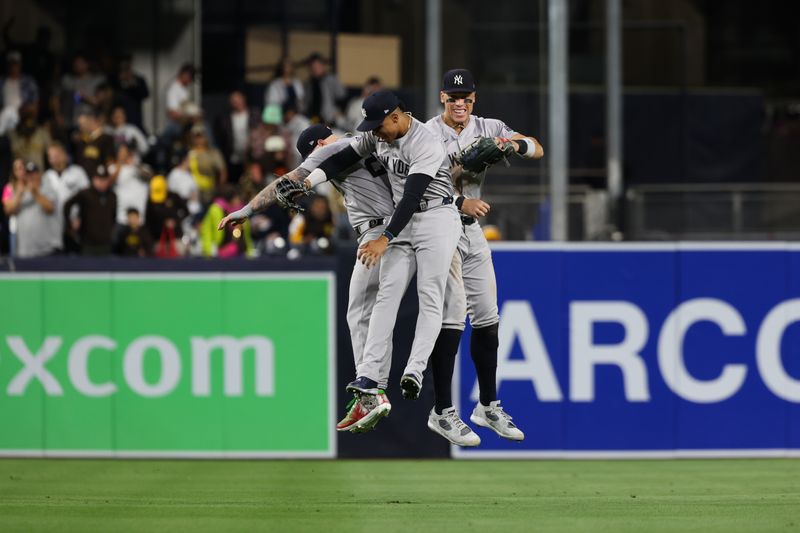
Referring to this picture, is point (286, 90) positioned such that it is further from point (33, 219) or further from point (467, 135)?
point (467, 135)

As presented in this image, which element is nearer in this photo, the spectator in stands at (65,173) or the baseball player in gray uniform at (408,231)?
the baseball player in gray uniform at (408,231)

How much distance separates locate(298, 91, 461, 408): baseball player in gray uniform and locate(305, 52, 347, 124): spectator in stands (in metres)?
11.1

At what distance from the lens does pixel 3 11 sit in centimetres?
2442

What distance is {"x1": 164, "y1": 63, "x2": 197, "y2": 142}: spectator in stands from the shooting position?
2159 cm

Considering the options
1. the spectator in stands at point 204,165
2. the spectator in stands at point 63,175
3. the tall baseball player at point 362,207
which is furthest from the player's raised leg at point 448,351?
the spectator in stands at point 204,165

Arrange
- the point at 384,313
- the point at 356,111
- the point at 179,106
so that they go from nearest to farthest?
the point at 384,313
the point at 356,111
the point at 179,106

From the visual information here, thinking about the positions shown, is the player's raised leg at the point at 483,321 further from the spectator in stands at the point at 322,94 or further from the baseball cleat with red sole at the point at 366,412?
the spectator in stands at the point at 322,94

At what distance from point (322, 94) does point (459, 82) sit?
11.6 metres

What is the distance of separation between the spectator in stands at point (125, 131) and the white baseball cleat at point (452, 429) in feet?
33.9

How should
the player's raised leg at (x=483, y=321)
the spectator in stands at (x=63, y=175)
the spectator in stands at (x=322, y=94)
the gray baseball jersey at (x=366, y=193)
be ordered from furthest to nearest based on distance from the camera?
the spectator in stands at (x=322, y=94) → the spectator in stands at (x=63, y=175) → the player's raised leg at (x=483, y=321) → the gray baseball jersey at (x=366, y=193)

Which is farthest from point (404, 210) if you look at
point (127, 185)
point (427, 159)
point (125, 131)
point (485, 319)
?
point (125, 131)

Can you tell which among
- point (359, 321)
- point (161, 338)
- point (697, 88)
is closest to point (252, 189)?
point (161, 338)

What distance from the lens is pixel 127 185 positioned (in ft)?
62.3

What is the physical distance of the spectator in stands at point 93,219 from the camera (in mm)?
18125
